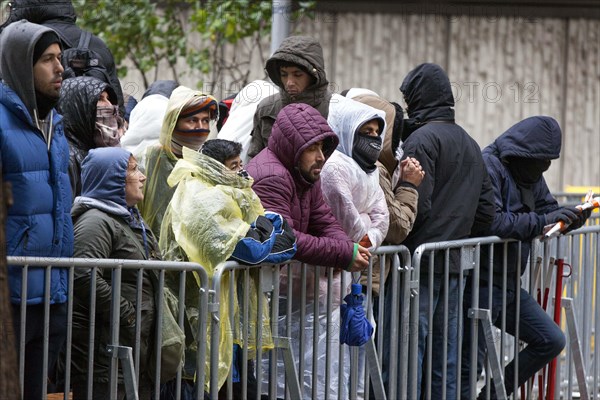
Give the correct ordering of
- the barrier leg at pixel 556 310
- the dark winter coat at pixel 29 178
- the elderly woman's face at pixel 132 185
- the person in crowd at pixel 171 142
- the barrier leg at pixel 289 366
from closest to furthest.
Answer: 1. the dark winter coat at pixel 29 178
2. the elderly woman's face at pixel 132 185
3. the barrier leg at pixel 289 366
4. the person in crowd at pixel 171 142
5. the barrier leg at pixel 556 310

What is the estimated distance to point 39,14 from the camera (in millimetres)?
7523

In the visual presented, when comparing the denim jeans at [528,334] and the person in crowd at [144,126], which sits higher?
the person in crowd at [144,126]

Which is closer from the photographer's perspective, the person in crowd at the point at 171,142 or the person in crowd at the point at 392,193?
the person in crowd at the point at 171,142

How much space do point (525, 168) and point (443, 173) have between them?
0.75 metres

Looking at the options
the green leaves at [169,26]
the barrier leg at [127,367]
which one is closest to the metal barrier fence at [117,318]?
the barrier leg at [127,367]

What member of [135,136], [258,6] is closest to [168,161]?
[135,136]

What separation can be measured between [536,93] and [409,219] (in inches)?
301

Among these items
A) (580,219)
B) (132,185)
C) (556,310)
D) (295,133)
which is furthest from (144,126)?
(556,310)

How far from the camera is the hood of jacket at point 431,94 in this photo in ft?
25.3

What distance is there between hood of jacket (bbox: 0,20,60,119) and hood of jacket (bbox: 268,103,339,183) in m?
1.48

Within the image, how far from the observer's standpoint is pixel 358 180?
6871mm

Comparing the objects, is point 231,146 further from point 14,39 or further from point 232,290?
point 14,39

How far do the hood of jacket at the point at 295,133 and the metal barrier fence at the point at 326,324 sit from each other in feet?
1.84

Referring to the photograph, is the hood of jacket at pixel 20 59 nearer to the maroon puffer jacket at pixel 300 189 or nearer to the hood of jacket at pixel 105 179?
the hood of jacket at pixel 105 179
